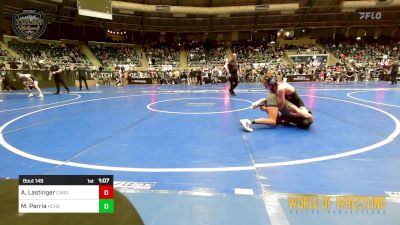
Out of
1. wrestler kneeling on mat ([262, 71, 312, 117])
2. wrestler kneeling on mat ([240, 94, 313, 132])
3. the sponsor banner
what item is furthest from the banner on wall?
wrestler kneeling on mat ([262, 71, 312, 117])

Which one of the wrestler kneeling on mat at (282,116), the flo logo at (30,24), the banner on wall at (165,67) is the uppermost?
the flo logo at (30,24)

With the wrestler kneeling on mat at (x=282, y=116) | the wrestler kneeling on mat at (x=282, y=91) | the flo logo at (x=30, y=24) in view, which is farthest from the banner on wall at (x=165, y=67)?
the wrestler kneeling on mat at (x=282, y=91)

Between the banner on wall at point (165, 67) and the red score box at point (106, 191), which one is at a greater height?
the banner on wall at point (165, 67)

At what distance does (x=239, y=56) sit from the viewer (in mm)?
36969

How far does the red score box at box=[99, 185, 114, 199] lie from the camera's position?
1.31 meters

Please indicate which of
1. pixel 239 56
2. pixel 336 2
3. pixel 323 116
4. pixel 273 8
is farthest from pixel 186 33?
pixel 323 116

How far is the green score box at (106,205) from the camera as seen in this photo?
4.31 ft

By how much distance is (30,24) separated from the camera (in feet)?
49.6

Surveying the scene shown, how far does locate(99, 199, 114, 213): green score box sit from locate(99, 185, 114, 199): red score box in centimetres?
2

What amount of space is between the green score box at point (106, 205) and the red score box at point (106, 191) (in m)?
0.02

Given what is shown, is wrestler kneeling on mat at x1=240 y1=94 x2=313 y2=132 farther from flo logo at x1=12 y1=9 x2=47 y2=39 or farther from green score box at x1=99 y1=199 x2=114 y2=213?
flo logo at x1=12 y1=9 x2=47 y2=39

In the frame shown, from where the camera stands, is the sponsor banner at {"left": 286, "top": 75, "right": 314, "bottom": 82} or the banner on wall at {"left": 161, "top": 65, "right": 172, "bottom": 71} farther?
the banner on wall at {"left": 161, "top": 65, "right": 172, "bottom": 71}

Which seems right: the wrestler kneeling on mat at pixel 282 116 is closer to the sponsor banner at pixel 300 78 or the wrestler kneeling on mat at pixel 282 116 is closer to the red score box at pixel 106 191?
the red score box at pixel 106 191

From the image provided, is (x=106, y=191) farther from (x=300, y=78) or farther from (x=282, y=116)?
(x=300, y=78)
